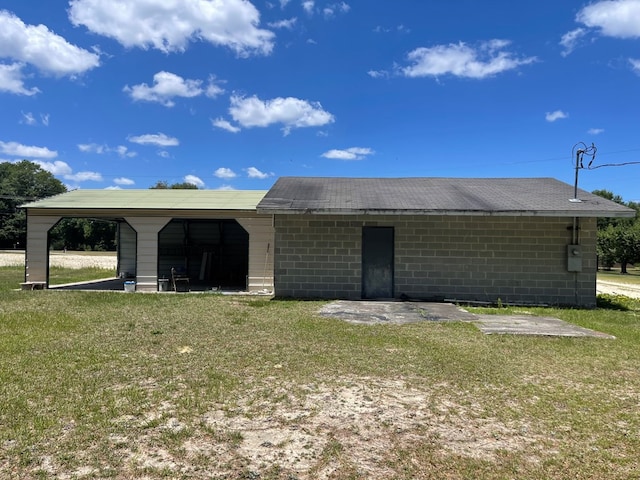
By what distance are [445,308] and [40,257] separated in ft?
36.3

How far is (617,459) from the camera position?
294cm

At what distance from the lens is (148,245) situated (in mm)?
12484

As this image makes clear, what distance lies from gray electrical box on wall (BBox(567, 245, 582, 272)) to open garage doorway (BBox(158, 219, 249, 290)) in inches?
421

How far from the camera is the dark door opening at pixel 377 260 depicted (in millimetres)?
11211

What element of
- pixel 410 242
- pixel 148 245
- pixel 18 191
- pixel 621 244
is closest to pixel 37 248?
pixel 148 245

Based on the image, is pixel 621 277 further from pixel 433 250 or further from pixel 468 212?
pixel 468 212

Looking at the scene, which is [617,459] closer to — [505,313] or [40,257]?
[505,313]

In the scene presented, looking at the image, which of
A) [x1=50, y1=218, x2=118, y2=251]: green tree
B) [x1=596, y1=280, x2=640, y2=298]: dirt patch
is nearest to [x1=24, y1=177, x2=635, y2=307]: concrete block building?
[x1=596, y1=280, x2=640, y2=298]: dirt patch

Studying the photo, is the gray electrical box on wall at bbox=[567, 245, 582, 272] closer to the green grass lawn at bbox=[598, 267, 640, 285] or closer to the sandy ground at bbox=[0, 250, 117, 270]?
the sandy ground at bbox=[0, 250, 117, 270]

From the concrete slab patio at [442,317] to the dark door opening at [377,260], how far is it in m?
0.69

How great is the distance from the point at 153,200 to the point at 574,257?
11.7 meters

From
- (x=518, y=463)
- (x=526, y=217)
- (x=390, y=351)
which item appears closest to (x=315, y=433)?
(x=518, y=463)

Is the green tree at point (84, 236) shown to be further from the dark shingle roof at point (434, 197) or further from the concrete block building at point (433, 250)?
the concrete block building at point (433, 250)

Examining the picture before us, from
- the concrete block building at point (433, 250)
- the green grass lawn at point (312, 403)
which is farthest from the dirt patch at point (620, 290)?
the green grass lawn at point (312, 403)
